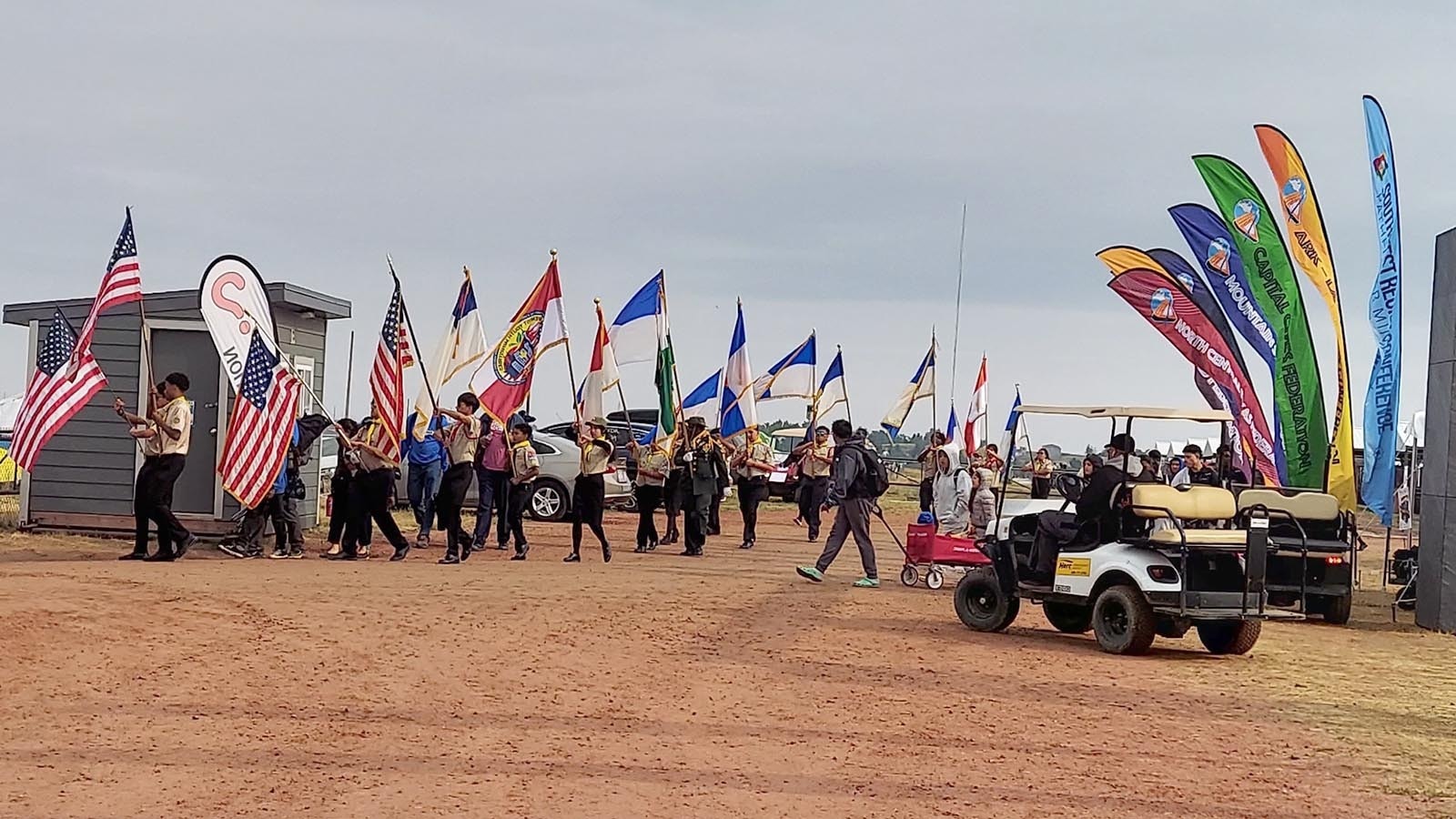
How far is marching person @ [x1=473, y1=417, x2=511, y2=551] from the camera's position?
18.8 m

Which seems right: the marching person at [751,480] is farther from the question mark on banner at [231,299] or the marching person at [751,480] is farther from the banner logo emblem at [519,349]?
the question mark on banner at [231,299]

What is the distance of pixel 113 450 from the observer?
61.4 feet

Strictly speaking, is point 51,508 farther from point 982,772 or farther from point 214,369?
point 982,772

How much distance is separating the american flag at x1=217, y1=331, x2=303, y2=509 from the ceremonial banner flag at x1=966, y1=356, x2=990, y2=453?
20156 mm

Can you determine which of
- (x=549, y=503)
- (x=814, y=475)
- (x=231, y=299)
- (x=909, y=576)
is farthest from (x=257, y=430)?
(x=814, y=475)

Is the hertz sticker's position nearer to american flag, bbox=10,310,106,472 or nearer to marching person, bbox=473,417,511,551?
marching person, bbox=473,417,511,551

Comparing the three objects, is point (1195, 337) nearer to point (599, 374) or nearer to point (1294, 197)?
point (1294, 197)

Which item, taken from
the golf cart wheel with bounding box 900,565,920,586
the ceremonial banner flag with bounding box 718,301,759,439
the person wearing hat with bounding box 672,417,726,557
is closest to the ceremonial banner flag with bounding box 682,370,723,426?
the ceremonial banner flag with bounding box 718,301,759,439

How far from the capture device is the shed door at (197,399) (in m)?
18.6

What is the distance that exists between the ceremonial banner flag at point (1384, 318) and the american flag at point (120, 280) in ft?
41.0

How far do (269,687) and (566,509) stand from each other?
17.2 meters

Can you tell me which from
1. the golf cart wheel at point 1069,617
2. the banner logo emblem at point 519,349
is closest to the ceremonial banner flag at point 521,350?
the banner logo emblem at point 519,349

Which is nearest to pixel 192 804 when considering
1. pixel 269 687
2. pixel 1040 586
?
A: pixel 269 687

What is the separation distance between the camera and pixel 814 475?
2472 centimetres
